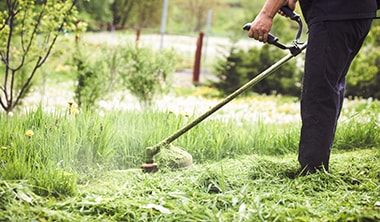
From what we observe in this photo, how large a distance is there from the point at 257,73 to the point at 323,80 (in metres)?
7.63

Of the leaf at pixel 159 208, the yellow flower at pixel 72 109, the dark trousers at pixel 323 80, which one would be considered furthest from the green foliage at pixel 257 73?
the leaf at pixel 159 208

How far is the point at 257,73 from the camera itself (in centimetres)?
1050

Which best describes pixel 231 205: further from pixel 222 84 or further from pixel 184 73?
pixel 184 73

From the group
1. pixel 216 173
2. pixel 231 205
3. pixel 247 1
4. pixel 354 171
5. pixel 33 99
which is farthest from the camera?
pixel 247 1

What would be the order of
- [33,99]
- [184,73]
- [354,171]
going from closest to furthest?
[354,171] < [33,99] < [184,73]

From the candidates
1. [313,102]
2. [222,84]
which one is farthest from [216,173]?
[222,84]

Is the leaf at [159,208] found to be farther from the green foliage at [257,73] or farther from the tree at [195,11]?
the tree at [195,11]

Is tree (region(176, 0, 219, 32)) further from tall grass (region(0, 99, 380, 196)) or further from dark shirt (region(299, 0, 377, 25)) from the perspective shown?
dark shirt (region(299, 0, 377, 25))

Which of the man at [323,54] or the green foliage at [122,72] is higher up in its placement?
the man at [323,54]

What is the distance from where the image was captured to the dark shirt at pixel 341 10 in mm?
2877

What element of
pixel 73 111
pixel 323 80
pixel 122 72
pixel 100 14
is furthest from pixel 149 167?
pixel 100 14

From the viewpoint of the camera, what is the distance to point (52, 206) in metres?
2.38

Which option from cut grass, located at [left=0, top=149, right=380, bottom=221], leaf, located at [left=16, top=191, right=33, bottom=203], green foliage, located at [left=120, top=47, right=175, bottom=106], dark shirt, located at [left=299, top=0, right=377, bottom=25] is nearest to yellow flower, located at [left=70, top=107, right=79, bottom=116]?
cut grass, located at [left=0, top=149, right=380, bottom=221]

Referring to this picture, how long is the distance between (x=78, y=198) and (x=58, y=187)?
12 cm
